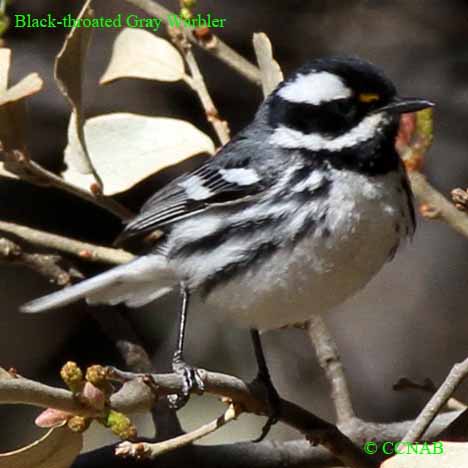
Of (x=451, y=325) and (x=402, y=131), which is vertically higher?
(x=402, y=131)

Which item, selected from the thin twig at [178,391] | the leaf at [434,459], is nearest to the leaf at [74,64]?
the thin twig at [178,391]

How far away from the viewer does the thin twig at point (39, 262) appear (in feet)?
6.20

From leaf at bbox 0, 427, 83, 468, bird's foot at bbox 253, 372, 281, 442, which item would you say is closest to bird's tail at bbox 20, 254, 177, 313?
bird's foot at bbox 253, 372, 281, 442

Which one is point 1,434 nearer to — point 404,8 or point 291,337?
point 291,337

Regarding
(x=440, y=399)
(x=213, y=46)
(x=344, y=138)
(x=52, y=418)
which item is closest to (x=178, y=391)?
(x=52, y=418)

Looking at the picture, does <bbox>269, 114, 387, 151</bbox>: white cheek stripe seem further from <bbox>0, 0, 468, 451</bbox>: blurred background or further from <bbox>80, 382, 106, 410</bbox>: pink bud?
<bbox>0, 0, 468, 451</bbox>: blurred background

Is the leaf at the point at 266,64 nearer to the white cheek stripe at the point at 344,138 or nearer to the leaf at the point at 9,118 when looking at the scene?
the white cheek stripe at the point at 344,138

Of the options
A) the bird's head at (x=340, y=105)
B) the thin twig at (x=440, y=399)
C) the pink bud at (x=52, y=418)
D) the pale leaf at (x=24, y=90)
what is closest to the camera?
the pink bud at (x=52, y=418)

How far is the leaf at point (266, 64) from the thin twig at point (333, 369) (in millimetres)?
378

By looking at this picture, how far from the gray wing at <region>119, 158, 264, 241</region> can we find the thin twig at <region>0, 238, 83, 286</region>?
0.11 metres

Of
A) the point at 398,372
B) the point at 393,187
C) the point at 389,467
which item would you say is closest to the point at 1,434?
the point at 398,372

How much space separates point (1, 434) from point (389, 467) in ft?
7.63

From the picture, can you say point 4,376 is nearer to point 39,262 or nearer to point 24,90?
point 24,90

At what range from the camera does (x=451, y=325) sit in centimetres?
366
